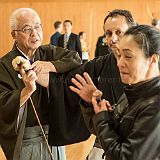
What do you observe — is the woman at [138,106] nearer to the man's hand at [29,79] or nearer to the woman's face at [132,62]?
the woman's face at [132,62]

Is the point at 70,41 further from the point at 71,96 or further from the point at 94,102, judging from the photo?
the point at 94,102

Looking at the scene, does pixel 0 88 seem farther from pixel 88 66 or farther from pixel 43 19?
pixel 43 19

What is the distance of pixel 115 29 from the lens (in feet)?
5.77

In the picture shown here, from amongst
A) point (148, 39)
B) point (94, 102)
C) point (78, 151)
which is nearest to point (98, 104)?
point (94, 102)

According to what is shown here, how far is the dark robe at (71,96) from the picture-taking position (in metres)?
1.87

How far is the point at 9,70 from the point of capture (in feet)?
6.05

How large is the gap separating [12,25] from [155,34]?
3.02 ft

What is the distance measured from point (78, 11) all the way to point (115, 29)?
9.10 m

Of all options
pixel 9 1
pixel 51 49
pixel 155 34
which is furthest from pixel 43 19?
pixel 155 34

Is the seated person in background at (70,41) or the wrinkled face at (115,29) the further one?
the seated person in background at (70,41)

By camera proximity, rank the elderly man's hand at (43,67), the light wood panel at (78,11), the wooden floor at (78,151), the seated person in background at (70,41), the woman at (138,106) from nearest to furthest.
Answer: the woman at (138,106) → the elderly man's hand at (43,67) → the wooden floor at (78,151) → the seated person in background at (70,41) → the light wood panel at (78,11)

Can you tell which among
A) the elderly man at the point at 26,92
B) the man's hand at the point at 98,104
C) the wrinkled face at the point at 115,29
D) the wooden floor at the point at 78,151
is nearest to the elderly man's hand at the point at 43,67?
the elderly man at the point at 26,92

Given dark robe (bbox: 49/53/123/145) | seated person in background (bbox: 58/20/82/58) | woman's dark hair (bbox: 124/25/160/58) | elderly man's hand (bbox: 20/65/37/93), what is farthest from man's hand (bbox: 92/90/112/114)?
seated person in background (bbox: 58/20/82/58)

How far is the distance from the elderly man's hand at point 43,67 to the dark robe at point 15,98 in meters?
0.03
